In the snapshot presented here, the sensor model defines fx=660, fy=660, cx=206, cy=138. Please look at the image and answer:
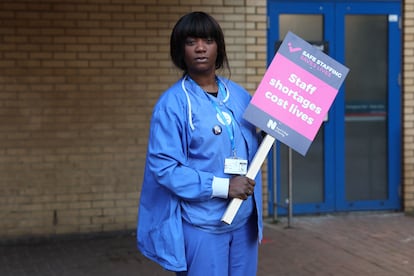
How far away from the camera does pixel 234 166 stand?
3.02 meters

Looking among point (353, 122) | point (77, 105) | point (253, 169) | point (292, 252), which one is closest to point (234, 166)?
point (253, 169)

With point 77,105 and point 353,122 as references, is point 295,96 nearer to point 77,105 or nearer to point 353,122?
point 77,105

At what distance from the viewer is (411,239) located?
6488mm

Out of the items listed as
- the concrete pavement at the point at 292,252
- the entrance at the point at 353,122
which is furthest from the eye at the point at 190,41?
the entrance at the point at 353,122

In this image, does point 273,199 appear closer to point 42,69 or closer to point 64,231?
point 64,231

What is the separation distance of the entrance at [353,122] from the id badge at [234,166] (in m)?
4.24

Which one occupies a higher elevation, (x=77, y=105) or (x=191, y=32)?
(x=191, y=32)

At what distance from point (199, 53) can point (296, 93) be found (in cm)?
52

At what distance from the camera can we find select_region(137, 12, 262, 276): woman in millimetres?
2943

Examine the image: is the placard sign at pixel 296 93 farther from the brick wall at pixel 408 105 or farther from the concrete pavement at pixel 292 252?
the brick wall at pixel 408 105

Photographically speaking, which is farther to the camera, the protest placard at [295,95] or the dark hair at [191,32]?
the protest placard at [295,95]

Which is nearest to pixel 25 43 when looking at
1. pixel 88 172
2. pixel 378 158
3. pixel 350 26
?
pixel 88 172

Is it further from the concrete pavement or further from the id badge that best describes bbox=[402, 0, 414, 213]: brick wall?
the id badge

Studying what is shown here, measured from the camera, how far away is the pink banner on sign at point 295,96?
10.4 ft
